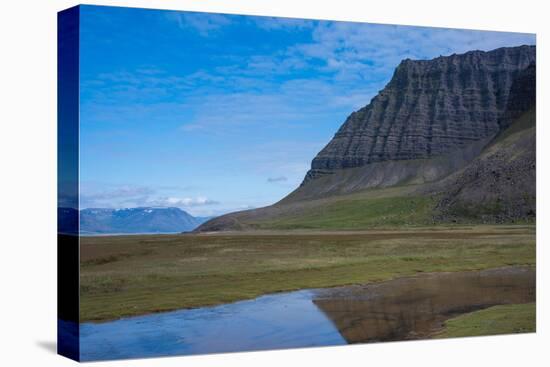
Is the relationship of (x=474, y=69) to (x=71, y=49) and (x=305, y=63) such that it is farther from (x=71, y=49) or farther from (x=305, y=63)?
(x=71, y=49)

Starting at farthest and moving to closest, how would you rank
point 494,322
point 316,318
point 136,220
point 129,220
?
1. point 494,322
2. point 316,318
3. point 136,220
4. point 129,220

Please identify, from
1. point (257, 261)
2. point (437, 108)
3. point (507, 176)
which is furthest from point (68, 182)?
point (507, 176)

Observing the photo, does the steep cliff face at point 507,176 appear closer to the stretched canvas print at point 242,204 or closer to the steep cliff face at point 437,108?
the stretched canvas print at point 242,204

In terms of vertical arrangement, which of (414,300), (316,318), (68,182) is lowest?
(316,318)

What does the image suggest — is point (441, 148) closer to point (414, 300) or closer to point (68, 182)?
point (414, 300)

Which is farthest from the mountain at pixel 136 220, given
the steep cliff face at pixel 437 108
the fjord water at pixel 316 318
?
the steep cliff face at pixel 437 108

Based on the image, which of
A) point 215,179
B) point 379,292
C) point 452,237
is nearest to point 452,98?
point 452,237
